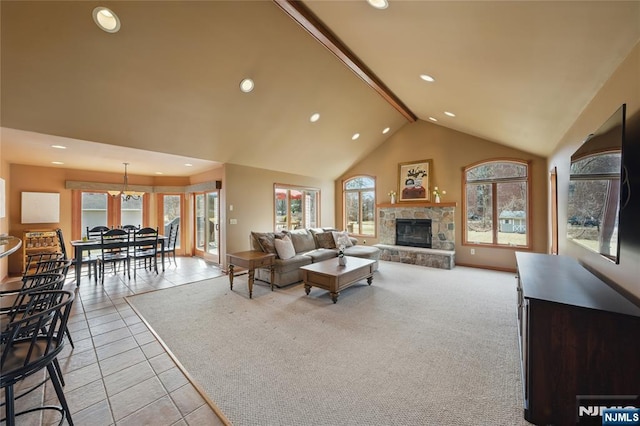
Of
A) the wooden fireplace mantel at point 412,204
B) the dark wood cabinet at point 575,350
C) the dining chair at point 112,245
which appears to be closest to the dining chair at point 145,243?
the dining chair at point 112,245

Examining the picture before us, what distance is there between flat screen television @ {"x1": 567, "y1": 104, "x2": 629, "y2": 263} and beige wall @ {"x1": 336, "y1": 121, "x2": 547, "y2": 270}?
3452mm

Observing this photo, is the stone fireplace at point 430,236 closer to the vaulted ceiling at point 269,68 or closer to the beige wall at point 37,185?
the vaulted ceiling at point 269,68

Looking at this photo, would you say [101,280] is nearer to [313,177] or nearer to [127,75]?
[127,75]

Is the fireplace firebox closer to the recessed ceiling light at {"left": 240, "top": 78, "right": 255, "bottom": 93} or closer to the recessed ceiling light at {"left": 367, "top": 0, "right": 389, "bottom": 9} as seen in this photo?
the recessed ceiling light at {"left": 240, "top": 78, "right": 255, "bottom": 93}

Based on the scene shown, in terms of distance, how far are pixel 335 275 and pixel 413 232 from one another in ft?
13.3

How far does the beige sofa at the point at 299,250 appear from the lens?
15.4 ft

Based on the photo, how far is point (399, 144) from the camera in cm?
755

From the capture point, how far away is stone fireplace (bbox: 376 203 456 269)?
6.23m

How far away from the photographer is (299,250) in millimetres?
5648

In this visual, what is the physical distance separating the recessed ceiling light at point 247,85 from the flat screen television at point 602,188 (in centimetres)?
419

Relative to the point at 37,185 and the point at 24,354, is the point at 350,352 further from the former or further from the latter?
the point at 37,185

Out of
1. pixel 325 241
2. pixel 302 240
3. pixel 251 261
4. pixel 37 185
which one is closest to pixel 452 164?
pixel 325 241

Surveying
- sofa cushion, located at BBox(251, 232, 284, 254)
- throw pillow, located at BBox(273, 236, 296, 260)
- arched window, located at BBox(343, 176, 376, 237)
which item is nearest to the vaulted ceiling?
sofa cushion, located at BBox(251, 232, 284, 254)

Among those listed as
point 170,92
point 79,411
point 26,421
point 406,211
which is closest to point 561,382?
point 79,411
